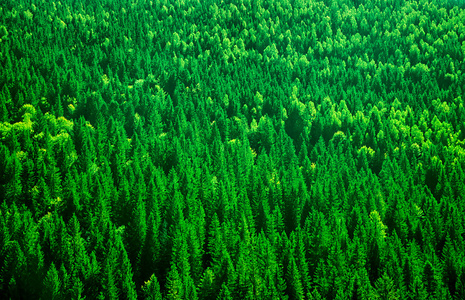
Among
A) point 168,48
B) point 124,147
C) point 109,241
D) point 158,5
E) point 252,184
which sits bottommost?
point 109,241

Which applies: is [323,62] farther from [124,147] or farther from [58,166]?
[58,166]

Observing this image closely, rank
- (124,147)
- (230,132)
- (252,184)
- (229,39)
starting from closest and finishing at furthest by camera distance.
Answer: (252,184) < (124,147) < (230,132) < (229,39)

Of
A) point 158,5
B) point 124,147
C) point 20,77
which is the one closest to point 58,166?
point 124,147

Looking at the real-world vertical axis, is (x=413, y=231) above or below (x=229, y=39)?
below

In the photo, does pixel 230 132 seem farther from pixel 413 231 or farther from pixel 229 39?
pixel 229 39

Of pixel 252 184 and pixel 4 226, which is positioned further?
pixel 252 184

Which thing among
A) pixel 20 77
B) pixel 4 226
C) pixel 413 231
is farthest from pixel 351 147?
pixel 20 77

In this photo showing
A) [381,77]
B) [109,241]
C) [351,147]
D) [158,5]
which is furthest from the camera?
[158,5]
